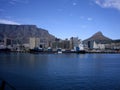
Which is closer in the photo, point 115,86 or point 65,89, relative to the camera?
point 65,89

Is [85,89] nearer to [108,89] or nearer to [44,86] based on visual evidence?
[108,89]

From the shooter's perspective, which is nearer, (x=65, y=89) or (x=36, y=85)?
(x=65, y=89)

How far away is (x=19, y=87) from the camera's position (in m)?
38.6

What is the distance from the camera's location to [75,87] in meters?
38.5

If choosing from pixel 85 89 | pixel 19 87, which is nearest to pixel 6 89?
pixel 19 87

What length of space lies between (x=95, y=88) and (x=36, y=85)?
33.7ft

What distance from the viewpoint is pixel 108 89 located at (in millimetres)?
37250

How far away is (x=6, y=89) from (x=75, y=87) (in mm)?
11185

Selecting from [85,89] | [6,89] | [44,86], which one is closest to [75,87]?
[85,89]

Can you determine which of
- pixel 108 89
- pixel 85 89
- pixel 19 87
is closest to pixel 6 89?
pixel 19 87

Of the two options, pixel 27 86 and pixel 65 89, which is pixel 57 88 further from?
pixel 27 86

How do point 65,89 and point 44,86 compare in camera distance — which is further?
point 44,86

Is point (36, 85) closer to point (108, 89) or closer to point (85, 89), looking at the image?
point (85, 89)

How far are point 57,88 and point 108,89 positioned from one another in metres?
8.22
